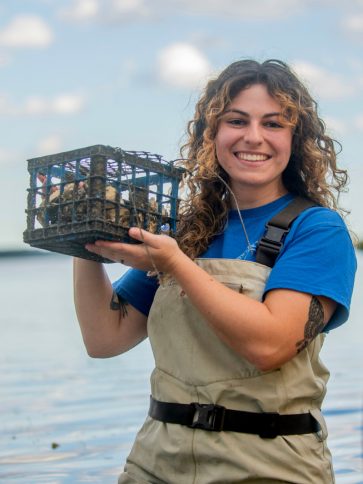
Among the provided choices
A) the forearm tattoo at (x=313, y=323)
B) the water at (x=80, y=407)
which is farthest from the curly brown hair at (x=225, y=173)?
the water at (x=80, y=407)

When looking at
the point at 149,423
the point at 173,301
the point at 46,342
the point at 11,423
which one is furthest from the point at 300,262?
the point at 46,342

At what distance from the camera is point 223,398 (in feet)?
12.8

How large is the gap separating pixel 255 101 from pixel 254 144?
19cm

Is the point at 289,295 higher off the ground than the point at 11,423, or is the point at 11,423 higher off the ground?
the point at 289,295

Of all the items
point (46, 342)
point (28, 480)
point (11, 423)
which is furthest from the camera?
point (46, 342)

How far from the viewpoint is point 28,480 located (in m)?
6.95

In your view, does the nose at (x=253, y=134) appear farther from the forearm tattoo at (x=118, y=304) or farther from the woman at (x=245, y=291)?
the forearm tattoo at (x=118, y=304)

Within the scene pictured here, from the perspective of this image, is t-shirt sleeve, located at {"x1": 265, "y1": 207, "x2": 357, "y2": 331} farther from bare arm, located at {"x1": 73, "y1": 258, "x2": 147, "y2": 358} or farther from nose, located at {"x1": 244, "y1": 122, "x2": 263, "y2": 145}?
bare arm, located at {"x1": 73, "y1": 258, "x2": 147, "y2": 358}

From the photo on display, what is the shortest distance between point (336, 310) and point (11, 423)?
18.9 ft

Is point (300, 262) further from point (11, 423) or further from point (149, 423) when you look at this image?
point (11, 423)

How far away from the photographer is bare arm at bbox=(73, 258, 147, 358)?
4461 millimetres

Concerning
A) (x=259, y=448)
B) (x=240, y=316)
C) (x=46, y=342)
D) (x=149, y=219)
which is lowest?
(x=46, y=342)

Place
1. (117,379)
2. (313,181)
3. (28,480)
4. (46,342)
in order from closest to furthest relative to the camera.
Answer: (313,181), (28,480), (117,379), (46,342)

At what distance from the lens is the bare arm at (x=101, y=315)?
14.6 ft
